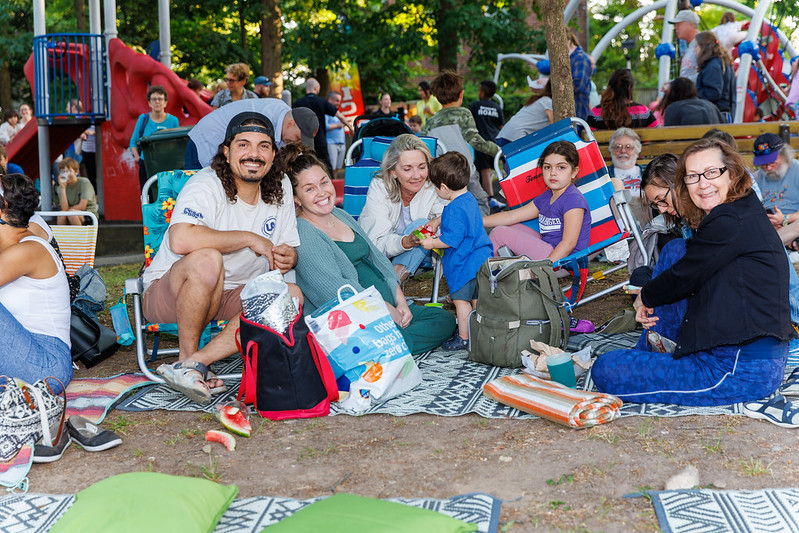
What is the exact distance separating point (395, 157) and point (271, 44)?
869cm

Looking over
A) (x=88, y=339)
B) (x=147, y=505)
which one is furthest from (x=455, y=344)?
(x=147, y=505)

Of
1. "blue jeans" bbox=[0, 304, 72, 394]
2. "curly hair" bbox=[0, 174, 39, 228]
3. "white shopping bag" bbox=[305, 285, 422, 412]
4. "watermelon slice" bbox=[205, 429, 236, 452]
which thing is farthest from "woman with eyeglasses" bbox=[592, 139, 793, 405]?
"curly hair" bbox=[0, 174, 39, 228]

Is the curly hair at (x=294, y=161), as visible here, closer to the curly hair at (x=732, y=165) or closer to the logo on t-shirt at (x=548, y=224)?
the logo on t-shirt at (x=548, y=224)

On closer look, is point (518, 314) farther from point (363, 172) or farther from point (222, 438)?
point (363, 172)

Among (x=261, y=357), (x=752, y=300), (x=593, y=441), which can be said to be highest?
(x=752, y=300)

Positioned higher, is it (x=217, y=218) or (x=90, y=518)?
(x=217, y=218)

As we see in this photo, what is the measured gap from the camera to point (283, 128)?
5.50m

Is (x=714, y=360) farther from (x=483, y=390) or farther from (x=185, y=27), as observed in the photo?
(x=185, y=27)

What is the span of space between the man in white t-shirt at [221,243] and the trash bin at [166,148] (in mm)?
3997

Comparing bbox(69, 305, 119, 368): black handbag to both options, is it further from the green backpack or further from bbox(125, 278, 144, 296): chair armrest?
the green backpack

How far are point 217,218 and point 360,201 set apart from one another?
75.8 inches

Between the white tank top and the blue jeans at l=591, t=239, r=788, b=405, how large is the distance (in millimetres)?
2416

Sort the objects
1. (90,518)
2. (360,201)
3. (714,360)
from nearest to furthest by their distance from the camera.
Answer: (90,518), (714,360), (360,201)

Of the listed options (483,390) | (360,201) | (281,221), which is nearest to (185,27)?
(360,201)
